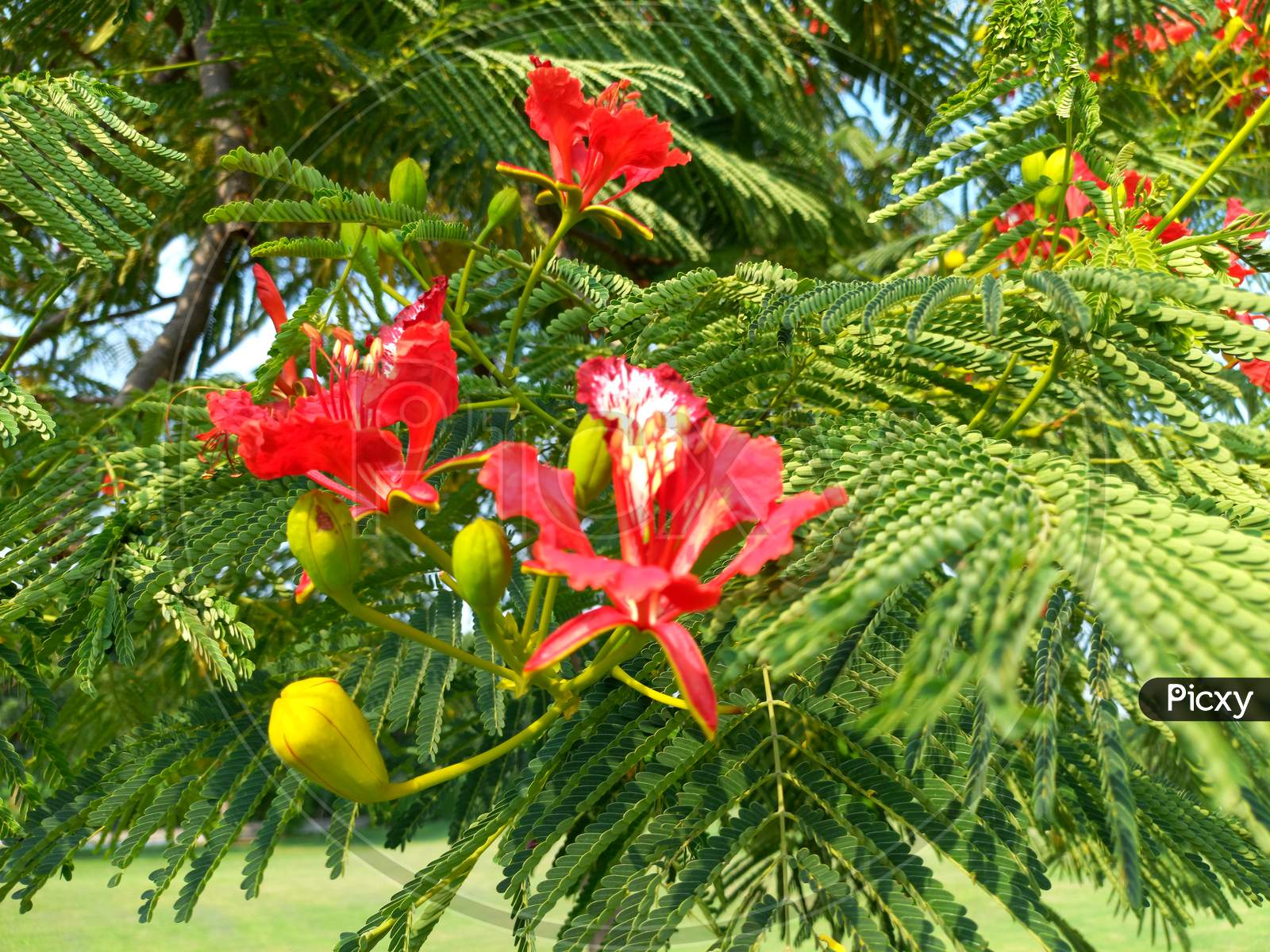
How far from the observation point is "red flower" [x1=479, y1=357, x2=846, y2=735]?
397 mm

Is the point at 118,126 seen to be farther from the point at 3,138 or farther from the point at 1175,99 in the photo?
the point at 1175,99

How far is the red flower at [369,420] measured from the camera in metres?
0.49

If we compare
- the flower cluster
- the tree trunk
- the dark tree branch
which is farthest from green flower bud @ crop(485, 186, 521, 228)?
the dark tree branch

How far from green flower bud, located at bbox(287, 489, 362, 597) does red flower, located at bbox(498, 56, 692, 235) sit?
0.26m

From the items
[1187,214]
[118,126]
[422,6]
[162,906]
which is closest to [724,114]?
[422,6]

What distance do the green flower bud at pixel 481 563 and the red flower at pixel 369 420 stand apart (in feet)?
0.10

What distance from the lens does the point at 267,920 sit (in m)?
2.82

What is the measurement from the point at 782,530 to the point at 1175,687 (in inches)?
6.1

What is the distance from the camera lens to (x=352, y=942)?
602mm

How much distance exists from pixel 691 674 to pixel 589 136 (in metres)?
0.41

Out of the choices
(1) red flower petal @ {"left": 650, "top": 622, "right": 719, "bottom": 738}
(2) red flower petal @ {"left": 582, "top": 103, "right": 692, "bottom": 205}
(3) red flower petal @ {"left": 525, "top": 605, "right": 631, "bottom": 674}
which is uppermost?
(2) red flower petal @ {"left": 582, "top": 103, "right": 692, "bottom": 205}

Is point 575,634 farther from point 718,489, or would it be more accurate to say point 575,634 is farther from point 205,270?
point 205,270

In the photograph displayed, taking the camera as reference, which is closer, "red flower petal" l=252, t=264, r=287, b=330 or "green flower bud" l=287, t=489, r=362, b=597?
"green flower bud" l=287, t=489, r=362, b=597

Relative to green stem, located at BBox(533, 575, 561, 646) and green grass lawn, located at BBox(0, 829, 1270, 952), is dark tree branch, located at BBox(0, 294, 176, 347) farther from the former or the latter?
green stem, located at BBox(533, 575, 561, 646)
